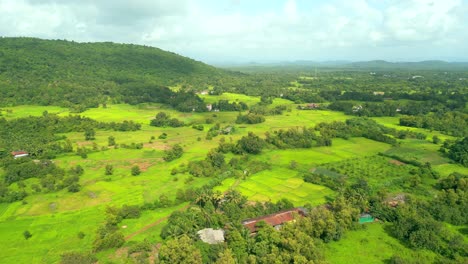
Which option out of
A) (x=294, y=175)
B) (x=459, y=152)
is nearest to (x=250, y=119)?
(x=294, y=175)

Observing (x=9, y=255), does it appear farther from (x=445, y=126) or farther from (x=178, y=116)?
(x=445, y=126)

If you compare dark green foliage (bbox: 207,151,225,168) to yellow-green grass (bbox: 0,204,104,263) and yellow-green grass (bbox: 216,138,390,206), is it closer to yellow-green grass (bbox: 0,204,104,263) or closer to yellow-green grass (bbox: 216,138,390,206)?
yellow-green grass (bbox: 216,138,390,206)

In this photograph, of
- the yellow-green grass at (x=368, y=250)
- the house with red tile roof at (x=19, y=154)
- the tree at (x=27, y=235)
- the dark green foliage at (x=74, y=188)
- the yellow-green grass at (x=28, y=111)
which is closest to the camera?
the yellow-green grass at (x=368, y=250)

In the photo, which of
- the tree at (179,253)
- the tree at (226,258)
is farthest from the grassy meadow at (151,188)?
the tree at (226,258)

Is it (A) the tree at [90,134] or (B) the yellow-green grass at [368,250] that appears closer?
(B) the yellow-green grass at [368,250]

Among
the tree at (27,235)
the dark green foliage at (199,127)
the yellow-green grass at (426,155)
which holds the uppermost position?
the dark green foliage at (199,127)

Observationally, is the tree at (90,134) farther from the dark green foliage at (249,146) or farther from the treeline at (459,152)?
the treeline at (459,152)

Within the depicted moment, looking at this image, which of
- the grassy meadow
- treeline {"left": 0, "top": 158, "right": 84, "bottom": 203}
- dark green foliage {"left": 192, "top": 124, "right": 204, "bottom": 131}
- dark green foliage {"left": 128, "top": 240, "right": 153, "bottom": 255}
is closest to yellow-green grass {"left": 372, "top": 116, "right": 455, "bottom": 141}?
the grassy meadow
